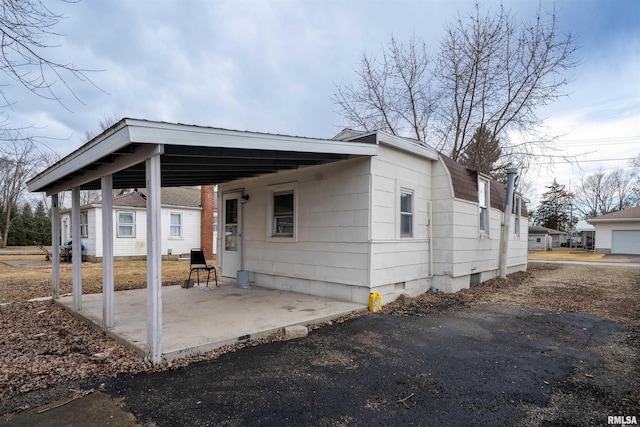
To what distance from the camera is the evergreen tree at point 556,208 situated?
44.1m

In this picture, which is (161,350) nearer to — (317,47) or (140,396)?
(140,396)

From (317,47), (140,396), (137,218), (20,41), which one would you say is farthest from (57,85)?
(137,218)

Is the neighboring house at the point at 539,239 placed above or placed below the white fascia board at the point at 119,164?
below

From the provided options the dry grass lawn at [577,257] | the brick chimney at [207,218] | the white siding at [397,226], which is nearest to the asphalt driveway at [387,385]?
the white siding at [397,226]

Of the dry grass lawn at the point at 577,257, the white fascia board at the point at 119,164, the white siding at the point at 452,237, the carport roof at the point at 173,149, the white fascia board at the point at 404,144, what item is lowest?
the dry grass lawn at the point at 577,257

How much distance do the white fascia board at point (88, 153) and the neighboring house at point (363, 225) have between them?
12.6ft

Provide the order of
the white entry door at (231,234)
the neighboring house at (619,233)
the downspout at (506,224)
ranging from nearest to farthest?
the white entry door at (231,234)
the downspout at (506,224)
the neighboring house at (619,233)

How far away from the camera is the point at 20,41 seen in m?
3.67

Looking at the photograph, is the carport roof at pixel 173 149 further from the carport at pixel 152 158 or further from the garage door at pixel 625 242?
Answer: the garage door at pixel 625 242

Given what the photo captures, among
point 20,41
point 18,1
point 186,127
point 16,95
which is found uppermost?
point 18,1

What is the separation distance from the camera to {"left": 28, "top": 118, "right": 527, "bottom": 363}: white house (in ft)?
12.9

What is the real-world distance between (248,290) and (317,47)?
27.9 ft

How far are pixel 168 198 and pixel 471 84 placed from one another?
603 inches

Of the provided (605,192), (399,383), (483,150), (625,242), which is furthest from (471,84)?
(605,192)
